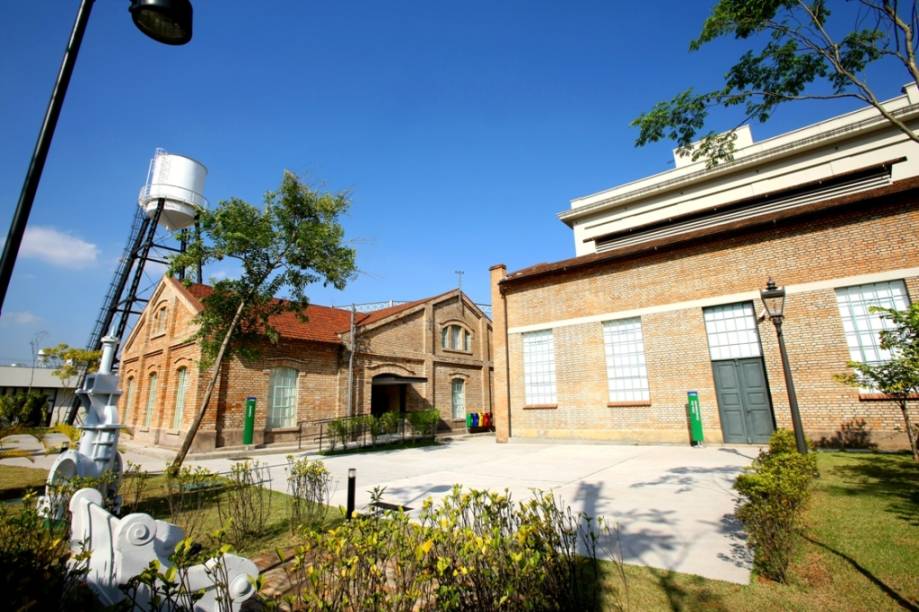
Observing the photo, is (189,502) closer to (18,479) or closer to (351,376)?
(18,479)

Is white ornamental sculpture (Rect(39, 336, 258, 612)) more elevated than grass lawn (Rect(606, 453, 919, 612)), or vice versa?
white ornamental sculpture (Rect(39, 336, 258, 612))

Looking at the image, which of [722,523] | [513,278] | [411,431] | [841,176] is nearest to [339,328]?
[411,431]

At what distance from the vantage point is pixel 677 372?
45.0ft

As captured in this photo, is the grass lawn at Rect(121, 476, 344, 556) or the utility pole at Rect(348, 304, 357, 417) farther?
the utility pole at Rect(348, 304, 357, 417)

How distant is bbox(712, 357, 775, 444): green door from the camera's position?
40.4ft

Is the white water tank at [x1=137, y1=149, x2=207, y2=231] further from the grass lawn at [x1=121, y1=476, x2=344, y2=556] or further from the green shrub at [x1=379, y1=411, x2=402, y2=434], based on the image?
the grass lawn at [x1=121, y1=476, x2=344, y2=556]

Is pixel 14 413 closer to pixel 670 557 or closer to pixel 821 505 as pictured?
pixel 670 557

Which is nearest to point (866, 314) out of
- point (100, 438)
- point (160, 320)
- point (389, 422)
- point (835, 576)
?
point (835, 576)

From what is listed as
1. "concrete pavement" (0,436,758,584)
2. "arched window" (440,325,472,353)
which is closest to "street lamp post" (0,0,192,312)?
"concrete pavement" (0,436,758,584)

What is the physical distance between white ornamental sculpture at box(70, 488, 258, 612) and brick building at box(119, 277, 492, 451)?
1338 cm

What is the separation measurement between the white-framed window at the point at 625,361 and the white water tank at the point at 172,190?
22.3m

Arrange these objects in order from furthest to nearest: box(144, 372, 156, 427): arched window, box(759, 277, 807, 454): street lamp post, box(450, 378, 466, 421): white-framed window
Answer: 1. box(450, 378, 466, 421): white-framed window
2. box(144, 372, 156, 427): arched window
3. box(759, 277, 807, 454): street lamp post

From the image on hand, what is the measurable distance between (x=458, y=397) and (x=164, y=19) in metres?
22.9

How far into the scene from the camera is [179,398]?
17.5 m
